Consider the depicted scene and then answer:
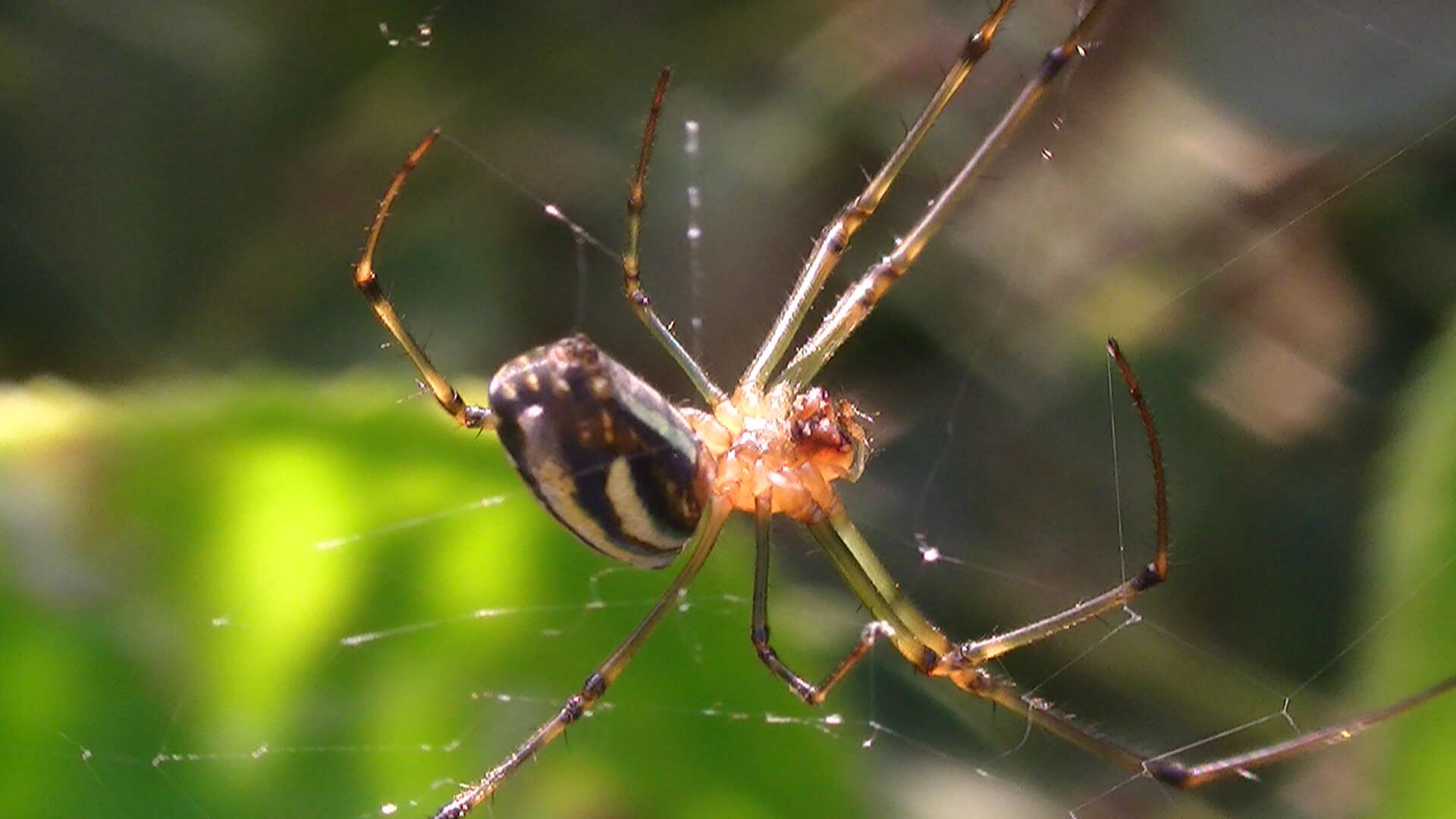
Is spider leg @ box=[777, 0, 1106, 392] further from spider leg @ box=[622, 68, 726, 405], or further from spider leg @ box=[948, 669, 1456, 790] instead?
spider leg @ box=[948, 669, 1456, 790]

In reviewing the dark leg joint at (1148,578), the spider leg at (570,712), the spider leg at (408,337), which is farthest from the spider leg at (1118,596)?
the spider leg at (408,337)

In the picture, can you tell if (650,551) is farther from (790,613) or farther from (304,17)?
(304,17)

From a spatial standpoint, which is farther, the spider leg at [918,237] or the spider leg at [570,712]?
the spider leg at [570,712]

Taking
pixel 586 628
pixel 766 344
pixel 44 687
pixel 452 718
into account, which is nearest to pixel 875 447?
pixel 766 344

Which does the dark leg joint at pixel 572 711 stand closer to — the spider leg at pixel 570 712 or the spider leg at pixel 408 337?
the spider leg at pixel 570 712

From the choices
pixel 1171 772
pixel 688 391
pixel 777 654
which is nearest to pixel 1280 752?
pixel 1171 772

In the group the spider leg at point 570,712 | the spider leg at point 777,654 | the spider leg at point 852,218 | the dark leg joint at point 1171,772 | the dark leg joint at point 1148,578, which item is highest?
the spider leg at point 852,218
